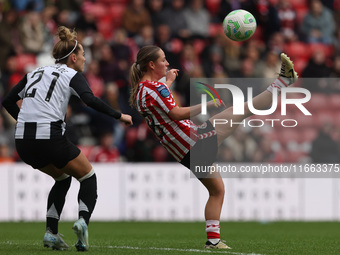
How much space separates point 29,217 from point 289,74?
7.66 meters

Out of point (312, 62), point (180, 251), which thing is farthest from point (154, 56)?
point (312, 62)

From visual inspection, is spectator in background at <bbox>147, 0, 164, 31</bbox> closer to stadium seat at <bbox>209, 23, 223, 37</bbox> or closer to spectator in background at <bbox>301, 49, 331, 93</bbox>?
stadium seat at <bbox>209, 23, 223, 37</bbox>

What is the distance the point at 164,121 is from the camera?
296 inches

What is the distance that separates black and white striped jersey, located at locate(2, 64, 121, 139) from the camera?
23.1 feet

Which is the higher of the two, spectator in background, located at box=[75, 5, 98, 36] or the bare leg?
spectator in background, located at box=[75, 5, 98, 36]

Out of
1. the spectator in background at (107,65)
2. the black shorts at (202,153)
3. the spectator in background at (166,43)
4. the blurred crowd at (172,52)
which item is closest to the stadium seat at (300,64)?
the blurred crowd at (172,52)

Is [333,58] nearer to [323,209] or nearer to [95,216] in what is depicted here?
[323,209]

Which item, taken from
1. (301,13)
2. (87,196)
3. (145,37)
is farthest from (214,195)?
(301,13)

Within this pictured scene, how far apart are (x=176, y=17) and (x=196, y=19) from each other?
1.76 ft

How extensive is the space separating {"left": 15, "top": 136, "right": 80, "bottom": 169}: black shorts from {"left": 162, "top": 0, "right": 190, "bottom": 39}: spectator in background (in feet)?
34.4

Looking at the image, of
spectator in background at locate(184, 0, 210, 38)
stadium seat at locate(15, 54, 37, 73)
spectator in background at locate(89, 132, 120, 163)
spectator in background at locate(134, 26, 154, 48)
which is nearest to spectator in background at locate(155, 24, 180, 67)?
spectator in background at locate(134, 26, 154, 48)

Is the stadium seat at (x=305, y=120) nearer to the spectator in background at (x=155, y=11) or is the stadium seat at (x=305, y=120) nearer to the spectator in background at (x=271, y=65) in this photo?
the spectator in background at (x=271, y=65)

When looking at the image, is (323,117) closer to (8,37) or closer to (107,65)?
(107,65)

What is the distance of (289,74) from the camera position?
7.84m
